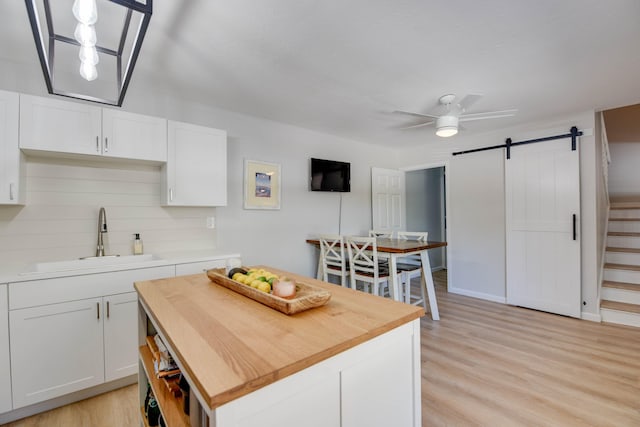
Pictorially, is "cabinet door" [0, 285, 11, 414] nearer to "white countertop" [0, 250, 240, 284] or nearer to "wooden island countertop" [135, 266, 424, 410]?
"white countertop" [0, 250, 240, 284]

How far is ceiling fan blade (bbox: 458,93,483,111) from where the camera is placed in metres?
2.83

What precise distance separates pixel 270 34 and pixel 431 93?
1.66m

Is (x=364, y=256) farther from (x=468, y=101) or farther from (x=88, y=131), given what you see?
(x=88, y=131)

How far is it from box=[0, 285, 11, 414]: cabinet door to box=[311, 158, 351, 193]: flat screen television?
2984 mm

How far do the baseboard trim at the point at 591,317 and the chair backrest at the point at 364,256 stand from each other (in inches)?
99.9

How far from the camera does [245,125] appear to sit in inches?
133

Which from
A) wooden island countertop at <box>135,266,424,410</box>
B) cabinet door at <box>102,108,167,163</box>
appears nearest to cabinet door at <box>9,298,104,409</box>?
wooden island countertop at <box>135,266,424,410</box>

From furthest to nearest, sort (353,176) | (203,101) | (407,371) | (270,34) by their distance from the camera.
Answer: (353,176) < (203,101) < (270,34) < (407,371)

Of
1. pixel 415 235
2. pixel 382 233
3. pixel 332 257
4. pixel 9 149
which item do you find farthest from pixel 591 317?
pixel 9 149

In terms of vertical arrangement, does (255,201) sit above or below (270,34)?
below

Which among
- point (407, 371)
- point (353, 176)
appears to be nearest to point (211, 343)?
point (407, 371)

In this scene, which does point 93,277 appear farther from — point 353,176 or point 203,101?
point 353,176

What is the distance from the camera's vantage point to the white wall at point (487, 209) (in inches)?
131

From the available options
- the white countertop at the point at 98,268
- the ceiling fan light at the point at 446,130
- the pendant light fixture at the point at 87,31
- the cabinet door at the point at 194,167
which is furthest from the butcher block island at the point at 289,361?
the ceiling fan light at the point at 446,130
